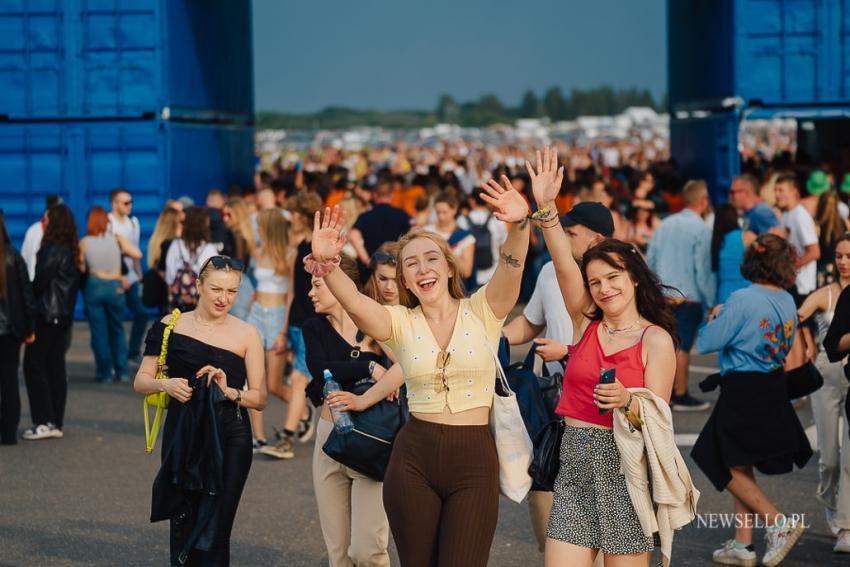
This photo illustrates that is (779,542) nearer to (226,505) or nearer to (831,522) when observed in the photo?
(831,522)

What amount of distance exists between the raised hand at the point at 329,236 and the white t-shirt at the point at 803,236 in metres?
8.02

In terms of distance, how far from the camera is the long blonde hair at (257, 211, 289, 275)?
1037 cm

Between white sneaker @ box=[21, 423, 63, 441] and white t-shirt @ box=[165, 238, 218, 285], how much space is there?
1508mm

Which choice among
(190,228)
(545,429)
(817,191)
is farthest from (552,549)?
(817,191)

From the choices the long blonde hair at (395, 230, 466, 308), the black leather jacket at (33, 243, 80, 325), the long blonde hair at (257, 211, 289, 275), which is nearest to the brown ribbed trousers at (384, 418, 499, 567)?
the long blonde hair at (395, 230, 466, 308)

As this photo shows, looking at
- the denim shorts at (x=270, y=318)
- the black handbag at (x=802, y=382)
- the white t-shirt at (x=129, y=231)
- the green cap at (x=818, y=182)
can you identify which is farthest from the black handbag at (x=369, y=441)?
the green cap at (x=818, y=182)

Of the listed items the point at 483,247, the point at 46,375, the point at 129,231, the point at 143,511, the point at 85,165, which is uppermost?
the point at 85,165

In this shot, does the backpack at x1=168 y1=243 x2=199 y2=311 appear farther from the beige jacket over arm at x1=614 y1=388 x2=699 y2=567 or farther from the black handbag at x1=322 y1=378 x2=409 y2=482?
the beige jacket over arm at x1=614 y1=388 x2=699 y2=567

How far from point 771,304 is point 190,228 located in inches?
209

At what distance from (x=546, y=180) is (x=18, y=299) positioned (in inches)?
234

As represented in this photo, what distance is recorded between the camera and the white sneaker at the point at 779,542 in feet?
22.7

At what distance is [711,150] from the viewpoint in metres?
18.7

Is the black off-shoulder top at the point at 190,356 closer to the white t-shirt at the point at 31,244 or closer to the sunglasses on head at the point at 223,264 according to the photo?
the sunglasses on head at the point at 223,264

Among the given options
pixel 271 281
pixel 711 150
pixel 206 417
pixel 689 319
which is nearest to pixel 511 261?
pixel 206 417
